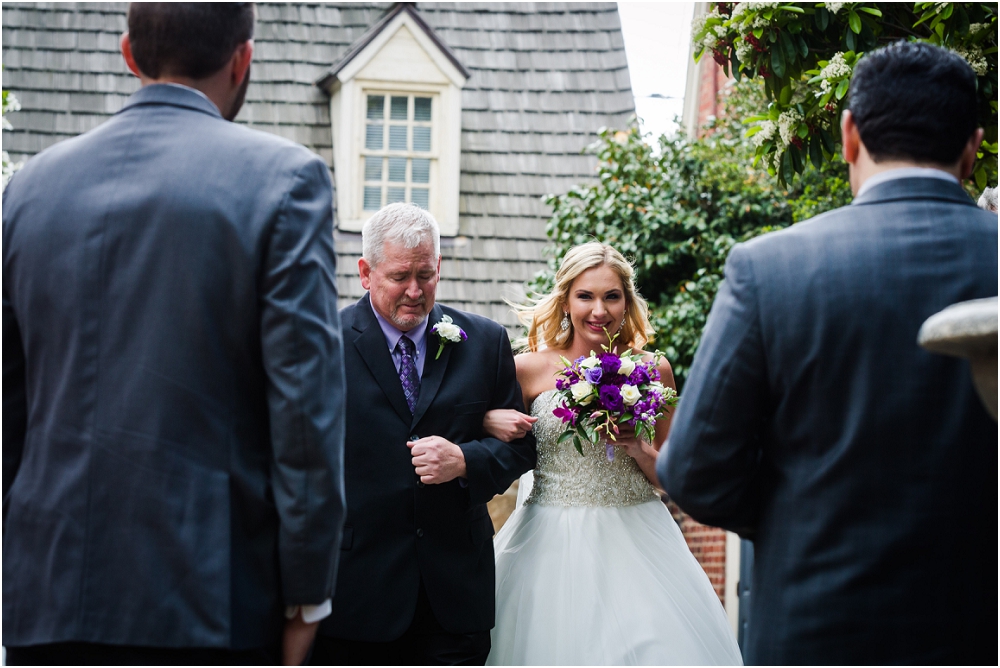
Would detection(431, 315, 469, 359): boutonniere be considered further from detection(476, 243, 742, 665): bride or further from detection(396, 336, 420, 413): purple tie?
detection(476, 243, 742, 665): bride

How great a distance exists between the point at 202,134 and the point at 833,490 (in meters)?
1.63

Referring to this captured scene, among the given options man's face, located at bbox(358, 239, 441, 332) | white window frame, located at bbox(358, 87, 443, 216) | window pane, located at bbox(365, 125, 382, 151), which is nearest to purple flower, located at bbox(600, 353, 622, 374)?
man's face, located at bbox(358, 239, 441, 332)

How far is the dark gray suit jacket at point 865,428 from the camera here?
2184mm

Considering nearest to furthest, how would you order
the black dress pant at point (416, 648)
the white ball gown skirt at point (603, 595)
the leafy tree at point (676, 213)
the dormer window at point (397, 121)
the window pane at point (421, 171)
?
the black dress pant at point (416, 648) < the white ball gown skirt at point (603, 595) < the leafy tree at point (676, 213) < the dormer window at point (397, 121) < the window pane at point (421, 171)

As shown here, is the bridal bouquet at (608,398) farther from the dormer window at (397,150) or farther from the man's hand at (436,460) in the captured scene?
the dormer window at (397,150)

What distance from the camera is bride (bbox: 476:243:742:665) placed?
13.5 ft

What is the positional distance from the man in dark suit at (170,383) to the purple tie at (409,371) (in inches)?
60.3

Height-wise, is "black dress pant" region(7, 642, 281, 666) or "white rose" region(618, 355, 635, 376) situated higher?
"white rose" region(618, 355, 635, 376)

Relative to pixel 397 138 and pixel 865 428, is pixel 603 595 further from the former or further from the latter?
pixel 397 138

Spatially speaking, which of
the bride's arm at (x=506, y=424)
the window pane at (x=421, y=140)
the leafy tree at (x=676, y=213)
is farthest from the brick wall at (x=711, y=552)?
the bride's arm at (x=506, y=424)

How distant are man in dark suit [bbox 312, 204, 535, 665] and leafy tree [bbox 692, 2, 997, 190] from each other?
2.01 meters

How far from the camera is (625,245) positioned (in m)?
8.70

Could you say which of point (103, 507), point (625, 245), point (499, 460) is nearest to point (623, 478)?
point (499, 460)

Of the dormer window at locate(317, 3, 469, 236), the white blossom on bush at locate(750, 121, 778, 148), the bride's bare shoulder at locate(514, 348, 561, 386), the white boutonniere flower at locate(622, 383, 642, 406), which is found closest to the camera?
the white boutonniere flower at locate(622, 383, 642, 406)
